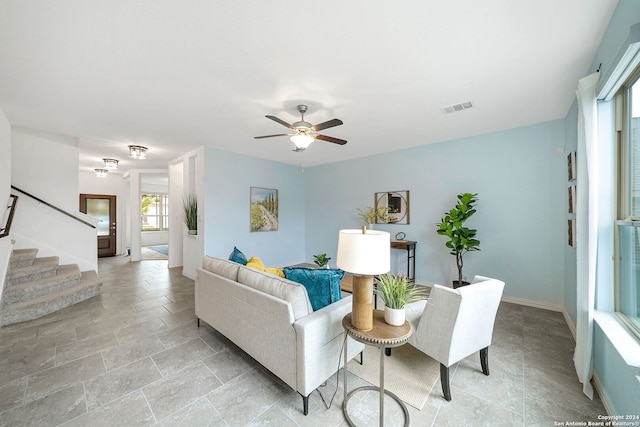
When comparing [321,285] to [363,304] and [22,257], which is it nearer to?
[363,304]

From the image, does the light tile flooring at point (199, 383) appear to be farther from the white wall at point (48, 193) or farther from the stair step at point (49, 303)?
the white wall at point (48, 193)

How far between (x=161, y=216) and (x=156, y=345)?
9.18m

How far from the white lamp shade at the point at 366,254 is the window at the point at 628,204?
1795 millimetres

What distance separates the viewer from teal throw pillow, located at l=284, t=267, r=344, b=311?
2.06 metres

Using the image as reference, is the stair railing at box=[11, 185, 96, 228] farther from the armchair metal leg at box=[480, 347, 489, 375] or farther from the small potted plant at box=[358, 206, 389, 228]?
the armchair metal leg at box=[480, 347, 489, 375]

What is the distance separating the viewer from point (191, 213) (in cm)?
509

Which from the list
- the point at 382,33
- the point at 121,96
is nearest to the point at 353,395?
the point at 382,33

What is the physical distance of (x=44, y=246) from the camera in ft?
13.9

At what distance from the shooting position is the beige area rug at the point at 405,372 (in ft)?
6.22

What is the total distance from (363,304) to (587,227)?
1955mm

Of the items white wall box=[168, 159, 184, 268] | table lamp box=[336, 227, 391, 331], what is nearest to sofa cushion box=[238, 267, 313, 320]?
table lamp box=[336, 227, 391, 331]

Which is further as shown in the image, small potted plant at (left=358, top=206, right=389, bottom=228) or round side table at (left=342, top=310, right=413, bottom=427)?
small potted plant at (left=358, top=206, right=389, bottom=228)

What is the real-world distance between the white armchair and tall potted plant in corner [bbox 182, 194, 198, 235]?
4562 mm

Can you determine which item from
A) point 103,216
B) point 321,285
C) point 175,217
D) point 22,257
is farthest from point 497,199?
point 103,216
